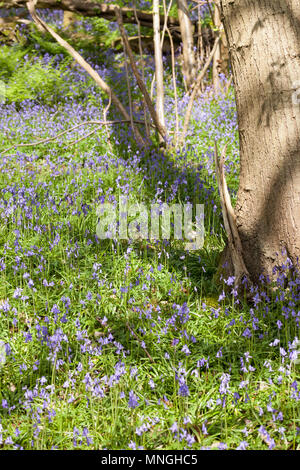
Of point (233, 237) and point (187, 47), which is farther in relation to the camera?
point (187, 47)

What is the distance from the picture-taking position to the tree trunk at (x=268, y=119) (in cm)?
326

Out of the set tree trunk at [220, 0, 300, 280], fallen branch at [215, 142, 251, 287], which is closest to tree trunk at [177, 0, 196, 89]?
tree trunk at [220, 0, 300, 280]

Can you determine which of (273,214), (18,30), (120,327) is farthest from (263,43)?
(18,30)

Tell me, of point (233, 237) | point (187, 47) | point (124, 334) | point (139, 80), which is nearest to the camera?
point (124, 334)

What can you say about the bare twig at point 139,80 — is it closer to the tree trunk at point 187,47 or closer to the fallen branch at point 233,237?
the fallen branch at point 233,237

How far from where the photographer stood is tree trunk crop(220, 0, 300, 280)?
Answer: 10.7 ft

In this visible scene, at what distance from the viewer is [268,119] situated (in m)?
3.35

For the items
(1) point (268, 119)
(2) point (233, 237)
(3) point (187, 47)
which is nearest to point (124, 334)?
(2) point (233, 237)

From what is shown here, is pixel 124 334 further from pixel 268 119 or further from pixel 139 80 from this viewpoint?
pixel 139 80

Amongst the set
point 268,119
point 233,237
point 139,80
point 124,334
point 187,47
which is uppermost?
point 187,47

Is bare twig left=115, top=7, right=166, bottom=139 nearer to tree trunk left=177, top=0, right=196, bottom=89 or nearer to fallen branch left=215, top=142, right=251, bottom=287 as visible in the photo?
fallen branch left=215, top=142, right=251, bottom=287

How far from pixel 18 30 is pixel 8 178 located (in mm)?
5504

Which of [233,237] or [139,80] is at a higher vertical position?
[139,80]

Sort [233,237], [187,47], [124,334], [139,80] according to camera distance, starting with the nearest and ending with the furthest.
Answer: [124,334] → [233,237] → [139,80] → [187,47]
